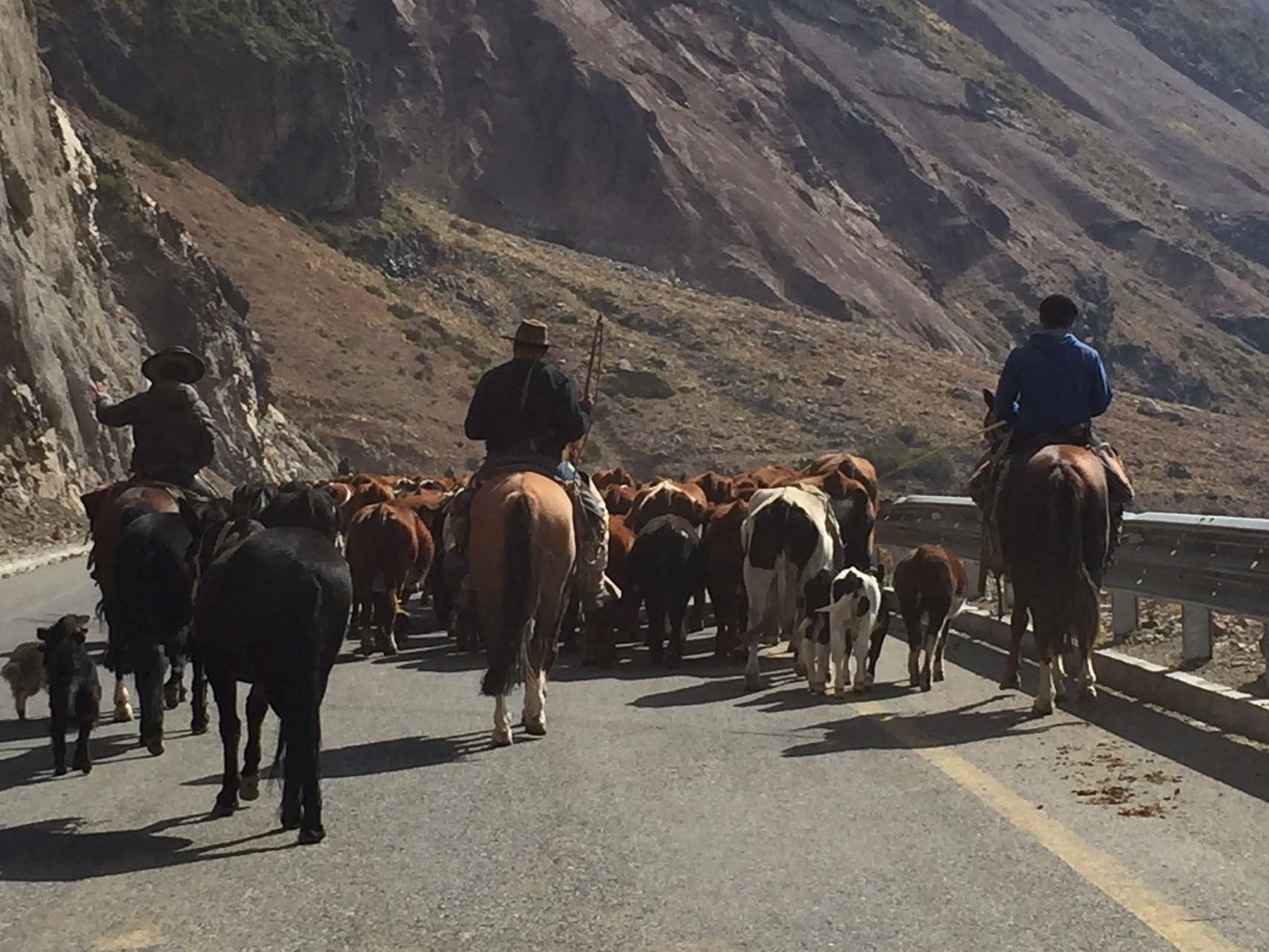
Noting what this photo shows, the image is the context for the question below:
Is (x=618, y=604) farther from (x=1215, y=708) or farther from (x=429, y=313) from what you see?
(x=429, y=313)

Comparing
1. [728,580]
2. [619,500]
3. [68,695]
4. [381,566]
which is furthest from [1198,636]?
[619,500]

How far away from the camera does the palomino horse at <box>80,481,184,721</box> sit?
37.8 feet

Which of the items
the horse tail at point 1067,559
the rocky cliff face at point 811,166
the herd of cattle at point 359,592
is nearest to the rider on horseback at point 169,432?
the herd of cattle at point 359,592

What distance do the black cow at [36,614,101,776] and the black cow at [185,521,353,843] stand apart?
1.66 metres

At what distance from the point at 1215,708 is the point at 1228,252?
15693 centimetres

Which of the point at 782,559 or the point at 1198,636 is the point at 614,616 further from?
the point at 1198,636

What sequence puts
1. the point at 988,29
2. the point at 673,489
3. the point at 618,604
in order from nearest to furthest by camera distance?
the point at 618,604
the point at 673,489
the point at 988,29

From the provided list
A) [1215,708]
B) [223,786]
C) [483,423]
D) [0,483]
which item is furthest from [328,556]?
[0,483]

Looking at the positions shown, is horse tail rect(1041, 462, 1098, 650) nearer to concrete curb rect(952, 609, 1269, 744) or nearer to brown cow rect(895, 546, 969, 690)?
concrete curb rect(952, 609, 1269, 744)

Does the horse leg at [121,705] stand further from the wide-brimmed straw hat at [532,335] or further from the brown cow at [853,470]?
the brown cow at [853,470]

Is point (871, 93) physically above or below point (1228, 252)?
above

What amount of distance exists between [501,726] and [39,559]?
2030 centimetres

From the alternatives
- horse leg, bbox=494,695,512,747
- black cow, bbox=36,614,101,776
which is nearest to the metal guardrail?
horse leg, bbox=494,695,512,747

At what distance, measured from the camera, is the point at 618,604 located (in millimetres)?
15984
